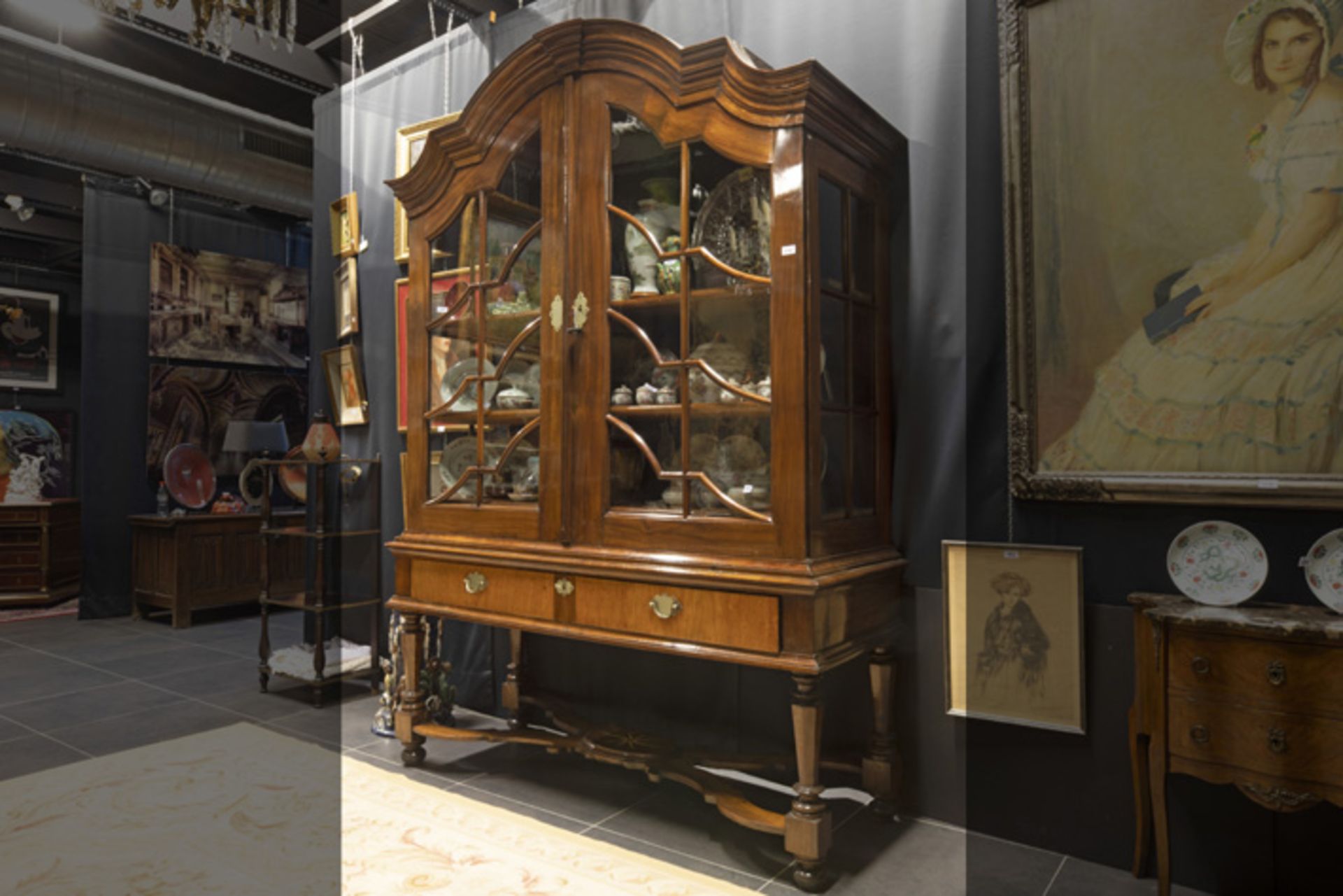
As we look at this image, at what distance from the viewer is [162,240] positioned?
22.5ft

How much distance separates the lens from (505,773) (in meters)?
3.07

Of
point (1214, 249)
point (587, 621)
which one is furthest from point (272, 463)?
point (1214, 249)

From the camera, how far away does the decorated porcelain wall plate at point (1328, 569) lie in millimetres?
1994

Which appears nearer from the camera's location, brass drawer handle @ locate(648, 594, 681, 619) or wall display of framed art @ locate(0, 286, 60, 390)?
brass drawer handle @ locate(648, 594, 681, 619)

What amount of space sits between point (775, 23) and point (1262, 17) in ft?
4.80

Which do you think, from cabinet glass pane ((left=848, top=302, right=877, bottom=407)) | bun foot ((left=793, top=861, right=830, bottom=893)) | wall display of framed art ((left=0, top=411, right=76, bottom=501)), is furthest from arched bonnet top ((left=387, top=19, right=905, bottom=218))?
wall display of framed art ((left=0, top=411, right=76, bottom=501))

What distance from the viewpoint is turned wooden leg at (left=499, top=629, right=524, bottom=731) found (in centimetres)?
340

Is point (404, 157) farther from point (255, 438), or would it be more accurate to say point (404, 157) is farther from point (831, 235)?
point (255, 438)

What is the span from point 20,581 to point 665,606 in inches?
277

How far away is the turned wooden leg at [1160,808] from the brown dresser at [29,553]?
803cm

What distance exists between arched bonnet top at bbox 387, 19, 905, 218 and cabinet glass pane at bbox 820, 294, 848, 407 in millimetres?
466

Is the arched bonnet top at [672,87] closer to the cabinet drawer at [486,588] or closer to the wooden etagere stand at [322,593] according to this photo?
the cabinet drawer at [486,588]

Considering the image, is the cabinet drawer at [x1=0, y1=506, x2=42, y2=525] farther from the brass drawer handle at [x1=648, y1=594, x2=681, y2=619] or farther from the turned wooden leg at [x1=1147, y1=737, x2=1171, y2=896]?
the turned wooden leg at [x1=1147, y1=737, x2=1171, y2=896]

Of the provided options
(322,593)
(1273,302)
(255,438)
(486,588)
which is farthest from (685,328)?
(255,438)
